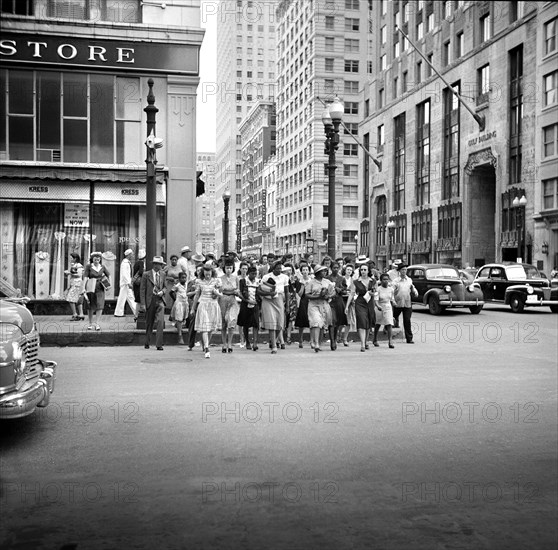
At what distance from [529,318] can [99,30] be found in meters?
16.5

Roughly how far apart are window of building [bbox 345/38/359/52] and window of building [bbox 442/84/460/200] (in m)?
21.4

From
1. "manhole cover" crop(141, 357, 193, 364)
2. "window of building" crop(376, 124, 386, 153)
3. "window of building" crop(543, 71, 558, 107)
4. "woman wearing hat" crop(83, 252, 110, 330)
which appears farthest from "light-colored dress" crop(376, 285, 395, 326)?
"window of building" crop(376, 124, 386, 153)

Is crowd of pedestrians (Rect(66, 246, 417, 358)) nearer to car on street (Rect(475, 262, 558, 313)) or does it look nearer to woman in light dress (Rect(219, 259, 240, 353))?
woman in light dress (Rect(219, 259, 240, 353))

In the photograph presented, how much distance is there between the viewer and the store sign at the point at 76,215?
19.4m

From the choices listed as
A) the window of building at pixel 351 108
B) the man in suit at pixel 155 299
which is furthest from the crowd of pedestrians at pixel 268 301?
the window of building at pixel 351 108

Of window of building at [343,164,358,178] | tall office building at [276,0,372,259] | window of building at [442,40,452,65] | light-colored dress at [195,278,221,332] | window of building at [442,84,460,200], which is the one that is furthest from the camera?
window of building at [343,164,358,178]

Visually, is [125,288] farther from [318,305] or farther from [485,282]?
[485,282]

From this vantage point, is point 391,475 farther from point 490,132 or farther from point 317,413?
point 490,132

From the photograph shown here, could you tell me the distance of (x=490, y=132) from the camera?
45.9 m

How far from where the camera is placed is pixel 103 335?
14.4 metres

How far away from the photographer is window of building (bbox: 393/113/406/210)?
6266 cm

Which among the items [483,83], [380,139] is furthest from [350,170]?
[483,83]

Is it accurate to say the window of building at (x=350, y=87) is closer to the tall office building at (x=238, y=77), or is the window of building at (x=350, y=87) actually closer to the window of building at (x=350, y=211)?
the tall office building at (x=238, y=77)

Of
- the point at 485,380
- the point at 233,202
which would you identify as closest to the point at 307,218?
the point at 233,202
